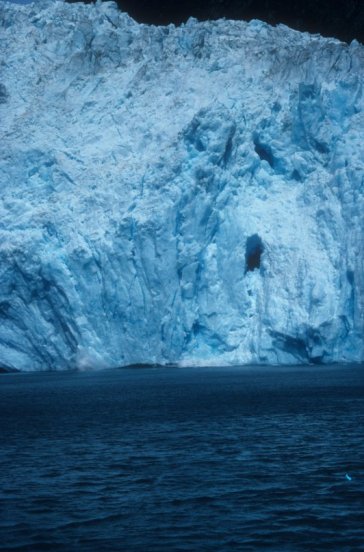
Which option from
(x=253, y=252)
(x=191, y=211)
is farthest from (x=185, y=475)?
(x=253, y=252)

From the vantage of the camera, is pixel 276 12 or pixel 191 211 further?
pixel 276 12

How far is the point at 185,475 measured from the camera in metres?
10.3

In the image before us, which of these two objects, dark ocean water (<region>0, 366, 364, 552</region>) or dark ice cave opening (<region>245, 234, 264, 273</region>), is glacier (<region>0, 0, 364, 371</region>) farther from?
dark ocean water (<region>0, 366, 364, 552</region>)

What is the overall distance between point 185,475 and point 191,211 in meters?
22.2

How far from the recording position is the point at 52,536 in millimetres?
7488

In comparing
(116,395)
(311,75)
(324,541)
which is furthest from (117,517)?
(311,75)

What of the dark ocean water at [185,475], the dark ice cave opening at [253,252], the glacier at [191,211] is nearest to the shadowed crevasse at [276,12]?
the glacier at [191,211]

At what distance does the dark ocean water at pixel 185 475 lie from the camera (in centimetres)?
746

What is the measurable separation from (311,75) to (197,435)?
930 inches

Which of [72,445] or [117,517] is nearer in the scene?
[117,517]

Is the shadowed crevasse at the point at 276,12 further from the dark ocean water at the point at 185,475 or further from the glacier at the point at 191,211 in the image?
the dark ocean water at the point at 185,475

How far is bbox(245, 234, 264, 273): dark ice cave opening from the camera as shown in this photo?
105 feet

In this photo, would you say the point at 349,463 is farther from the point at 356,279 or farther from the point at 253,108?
the point at 253,108

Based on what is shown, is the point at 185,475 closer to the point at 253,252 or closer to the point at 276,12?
the point at 253,252
